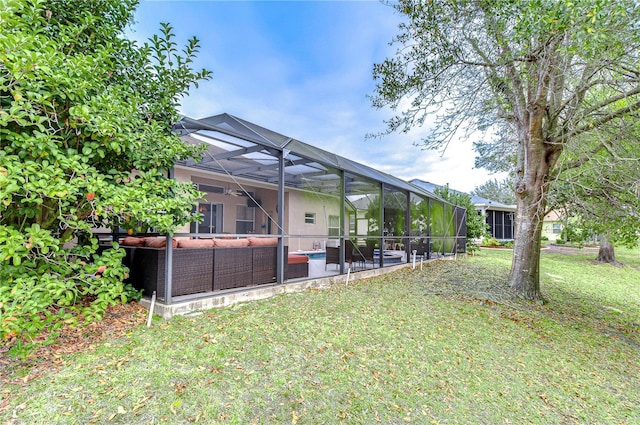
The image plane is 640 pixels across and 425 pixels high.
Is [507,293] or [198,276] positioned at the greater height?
[198,276]

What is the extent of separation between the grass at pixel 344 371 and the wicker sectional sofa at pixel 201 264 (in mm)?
556

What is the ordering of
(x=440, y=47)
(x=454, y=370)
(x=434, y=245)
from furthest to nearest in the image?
(x=434, y=245) < (x=440, y=47) < (x=454, y=370)

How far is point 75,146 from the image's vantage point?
3.27 metres

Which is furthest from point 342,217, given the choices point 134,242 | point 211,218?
point 211,218

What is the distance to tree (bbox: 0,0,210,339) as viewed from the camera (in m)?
2.56

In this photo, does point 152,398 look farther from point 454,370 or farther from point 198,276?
point 454,370

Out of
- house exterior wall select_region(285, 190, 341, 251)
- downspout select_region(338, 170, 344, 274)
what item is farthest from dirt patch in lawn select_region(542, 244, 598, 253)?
downspout select_region(338, 170, 344, 274)

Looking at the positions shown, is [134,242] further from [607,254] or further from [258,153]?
[607,254]

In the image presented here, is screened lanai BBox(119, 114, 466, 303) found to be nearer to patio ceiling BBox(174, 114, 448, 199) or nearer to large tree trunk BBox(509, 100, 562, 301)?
patio ceiling BBox(174, 114, 448, 199)

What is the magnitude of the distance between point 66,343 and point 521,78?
7.93 m

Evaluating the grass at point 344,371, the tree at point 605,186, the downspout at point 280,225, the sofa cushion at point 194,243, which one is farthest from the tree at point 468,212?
the sofa cushion at point 194,243

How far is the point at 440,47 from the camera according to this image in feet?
18.4

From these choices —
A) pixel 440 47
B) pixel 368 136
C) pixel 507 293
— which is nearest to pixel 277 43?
pixel 368 136

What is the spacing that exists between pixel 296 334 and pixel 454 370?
74.5 inches
